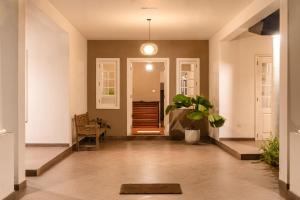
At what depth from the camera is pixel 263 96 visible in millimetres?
9516

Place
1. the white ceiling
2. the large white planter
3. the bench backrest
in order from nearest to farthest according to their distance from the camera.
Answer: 1. the white ceiling
2. the bench backrest
3. the large white planter

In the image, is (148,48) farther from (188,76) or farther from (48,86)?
(188,76)

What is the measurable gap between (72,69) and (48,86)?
0.66 meters

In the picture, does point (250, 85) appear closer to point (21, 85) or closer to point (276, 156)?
point (276, 156)

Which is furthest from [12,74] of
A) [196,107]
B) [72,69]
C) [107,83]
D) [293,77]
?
[107,83]

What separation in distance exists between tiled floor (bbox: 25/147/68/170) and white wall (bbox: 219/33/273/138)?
13.3 feet

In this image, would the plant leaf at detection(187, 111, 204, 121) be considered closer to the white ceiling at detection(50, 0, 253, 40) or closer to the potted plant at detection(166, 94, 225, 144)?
the potted plant at detection(166, 94, 225, 144)

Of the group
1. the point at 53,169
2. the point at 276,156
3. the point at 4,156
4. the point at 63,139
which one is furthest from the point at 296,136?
the point at 63,139

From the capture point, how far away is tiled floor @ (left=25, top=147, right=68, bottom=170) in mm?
6188

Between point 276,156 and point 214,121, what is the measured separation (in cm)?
271

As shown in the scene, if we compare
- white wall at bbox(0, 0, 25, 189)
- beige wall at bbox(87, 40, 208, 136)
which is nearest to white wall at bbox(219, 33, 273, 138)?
beige wall at bbox(87, 40, 208, 136)

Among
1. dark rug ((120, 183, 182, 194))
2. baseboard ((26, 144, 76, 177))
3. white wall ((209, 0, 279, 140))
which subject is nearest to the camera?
dark rug ((120, 183, 182, 194))

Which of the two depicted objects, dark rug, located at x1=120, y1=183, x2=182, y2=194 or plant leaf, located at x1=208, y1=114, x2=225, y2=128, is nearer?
dark rug, located at x1=120, y1=183, x2=182, y2=194

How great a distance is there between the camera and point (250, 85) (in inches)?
372
